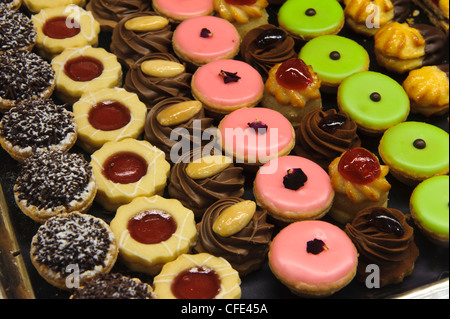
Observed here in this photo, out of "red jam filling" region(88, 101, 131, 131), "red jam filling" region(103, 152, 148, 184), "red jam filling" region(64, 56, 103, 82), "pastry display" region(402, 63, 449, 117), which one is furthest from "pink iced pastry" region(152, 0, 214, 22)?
"pastry display" region(402, 63, 449, 117)

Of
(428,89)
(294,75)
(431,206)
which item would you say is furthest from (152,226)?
(428,89)

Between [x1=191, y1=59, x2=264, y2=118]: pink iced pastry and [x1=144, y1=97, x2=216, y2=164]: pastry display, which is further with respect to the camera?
[x1=191, y1=59, x2=264, y2=118]: pink iced pastry

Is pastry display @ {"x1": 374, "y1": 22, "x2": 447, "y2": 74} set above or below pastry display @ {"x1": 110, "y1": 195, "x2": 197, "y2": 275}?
above

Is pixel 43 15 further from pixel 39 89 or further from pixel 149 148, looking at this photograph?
pixel 149 148

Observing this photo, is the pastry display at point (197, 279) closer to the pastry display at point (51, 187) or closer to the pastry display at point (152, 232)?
the pastry display at point (152, 232)

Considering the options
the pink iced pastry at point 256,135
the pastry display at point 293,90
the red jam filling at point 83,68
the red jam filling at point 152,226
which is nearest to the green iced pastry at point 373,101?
the pastry display at point 293,90

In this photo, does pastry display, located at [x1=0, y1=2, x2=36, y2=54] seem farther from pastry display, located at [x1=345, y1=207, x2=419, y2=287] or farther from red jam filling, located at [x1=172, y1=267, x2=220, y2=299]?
pastry display, located at [x1=345, y1=207, x2=419, y2=287]
